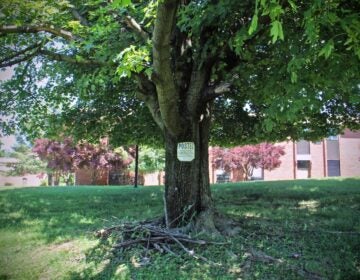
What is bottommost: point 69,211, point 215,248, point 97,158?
point 215,248

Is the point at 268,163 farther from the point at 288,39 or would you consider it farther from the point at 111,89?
the point at 288,39

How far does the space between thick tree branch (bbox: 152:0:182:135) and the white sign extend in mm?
247

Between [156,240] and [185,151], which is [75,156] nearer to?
[185,151]

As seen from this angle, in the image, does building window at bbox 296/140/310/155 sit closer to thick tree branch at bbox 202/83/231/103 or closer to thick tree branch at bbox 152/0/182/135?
thick tree branch at bbox 202/83/231/103

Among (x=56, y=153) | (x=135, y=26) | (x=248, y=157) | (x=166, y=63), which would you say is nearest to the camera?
(x=166, y=63)

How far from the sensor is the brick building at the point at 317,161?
3253 centimetres

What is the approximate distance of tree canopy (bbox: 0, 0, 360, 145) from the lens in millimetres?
4660

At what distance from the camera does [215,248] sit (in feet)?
19.6

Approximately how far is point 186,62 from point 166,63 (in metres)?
2.34

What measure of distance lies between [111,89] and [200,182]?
3.84 metres

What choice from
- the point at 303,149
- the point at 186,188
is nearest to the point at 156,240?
the point at 186,188

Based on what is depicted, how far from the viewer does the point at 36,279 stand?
5535 mm

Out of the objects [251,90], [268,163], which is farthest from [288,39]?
[268,163]

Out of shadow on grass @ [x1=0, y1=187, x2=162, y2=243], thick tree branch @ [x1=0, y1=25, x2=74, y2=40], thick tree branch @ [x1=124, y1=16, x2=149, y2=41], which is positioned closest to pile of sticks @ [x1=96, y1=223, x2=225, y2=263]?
shadow on grass @ [x1=0, y1=187, x2=162, y2=243]
